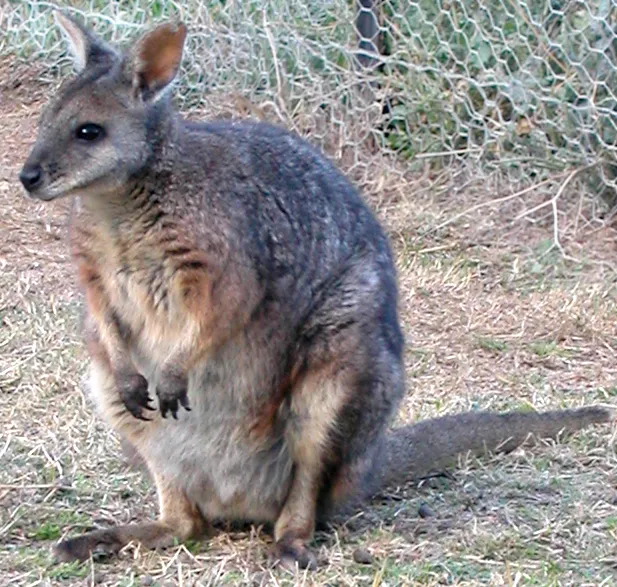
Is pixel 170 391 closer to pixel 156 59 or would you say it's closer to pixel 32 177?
pixel 32 177

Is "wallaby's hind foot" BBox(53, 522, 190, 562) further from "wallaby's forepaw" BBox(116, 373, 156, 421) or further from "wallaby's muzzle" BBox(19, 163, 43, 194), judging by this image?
"wallaby's muzzle" BBox(19, 163, 43, 194)

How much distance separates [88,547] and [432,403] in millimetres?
1707

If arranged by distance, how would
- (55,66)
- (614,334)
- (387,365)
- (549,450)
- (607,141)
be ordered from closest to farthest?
1. (387,365)
2. (549,450)
3. (614,334)
4. (607,141)
5. (55,66)

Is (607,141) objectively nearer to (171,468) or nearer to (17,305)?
(17,305)

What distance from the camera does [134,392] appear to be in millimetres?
3766

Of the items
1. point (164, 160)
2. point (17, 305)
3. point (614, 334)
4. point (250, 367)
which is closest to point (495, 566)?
point (250, 367)

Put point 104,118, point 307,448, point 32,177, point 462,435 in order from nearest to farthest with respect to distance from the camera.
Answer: point 32,177, point 104,118, point 307,448, point 462,435

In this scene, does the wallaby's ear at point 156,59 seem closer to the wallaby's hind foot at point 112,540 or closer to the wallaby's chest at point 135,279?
the wallaby's chest at point 135,279

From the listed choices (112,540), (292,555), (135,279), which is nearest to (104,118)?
(135,279)

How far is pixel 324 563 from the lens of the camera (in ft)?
12.4

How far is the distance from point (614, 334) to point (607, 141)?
134 centimetres

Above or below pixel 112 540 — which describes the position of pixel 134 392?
above

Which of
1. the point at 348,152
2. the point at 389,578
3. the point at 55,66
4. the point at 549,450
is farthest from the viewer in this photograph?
the point at 55,66

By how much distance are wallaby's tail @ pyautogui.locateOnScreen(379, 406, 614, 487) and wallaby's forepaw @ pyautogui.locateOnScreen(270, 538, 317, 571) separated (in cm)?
49
